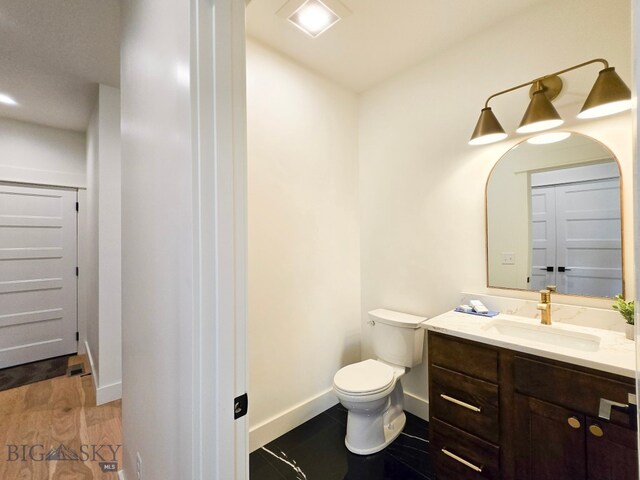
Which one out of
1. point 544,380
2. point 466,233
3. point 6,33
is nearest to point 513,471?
point 544,380

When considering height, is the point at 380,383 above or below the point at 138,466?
above

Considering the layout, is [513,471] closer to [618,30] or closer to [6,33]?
[618,30]

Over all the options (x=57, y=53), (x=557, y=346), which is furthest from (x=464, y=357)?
(x=57, y=53)

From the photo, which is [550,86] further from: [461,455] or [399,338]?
[461,455]

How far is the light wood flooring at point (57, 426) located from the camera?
5.68 ft

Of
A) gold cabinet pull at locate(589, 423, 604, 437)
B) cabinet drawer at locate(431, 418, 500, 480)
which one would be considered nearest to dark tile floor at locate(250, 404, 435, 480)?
cabinet drawer at locate(431, 418, 500, 480)

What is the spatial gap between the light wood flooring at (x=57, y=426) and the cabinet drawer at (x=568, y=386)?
2.23 meters

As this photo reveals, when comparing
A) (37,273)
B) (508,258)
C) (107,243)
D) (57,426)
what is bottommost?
(57,426)

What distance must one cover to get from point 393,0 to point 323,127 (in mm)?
902

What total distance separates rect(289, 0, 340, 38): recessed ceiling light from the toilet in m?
1.96

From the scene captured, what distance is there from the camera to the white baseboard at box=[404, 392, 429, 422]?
2.10 metres

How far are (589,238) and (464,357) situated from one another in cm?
90

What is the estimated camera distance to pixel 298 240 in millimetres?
2127

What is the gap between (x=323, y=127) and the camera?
230cm
